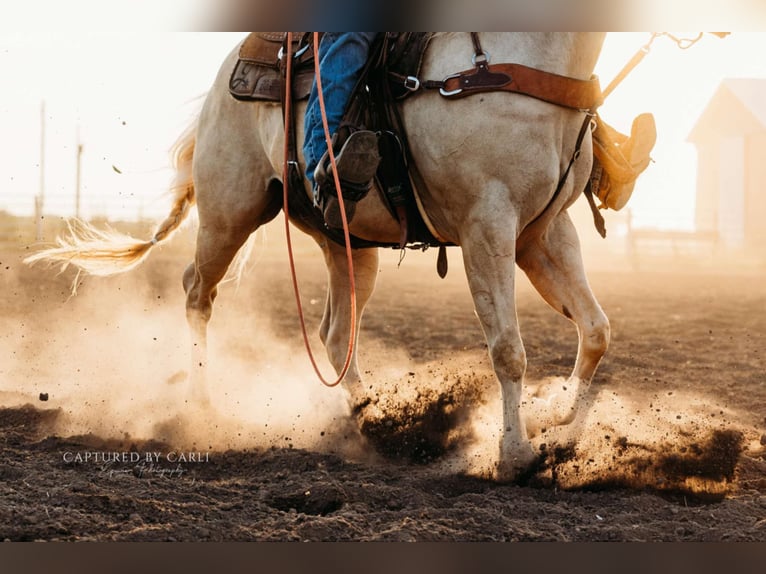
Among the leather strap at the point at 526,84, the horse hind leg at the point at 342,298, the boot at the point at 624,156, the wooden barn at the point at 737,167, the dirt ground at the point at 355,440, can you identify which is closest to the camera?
the dirt ground at the point at 355,440

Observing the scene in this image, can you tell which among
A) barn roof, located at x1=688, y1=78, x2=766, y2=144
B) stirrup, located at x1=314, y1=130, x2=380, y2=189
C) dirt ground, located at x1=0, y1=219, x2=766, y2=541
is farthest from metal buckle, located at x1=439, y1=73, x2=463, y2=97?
barn roof, located at x1=688, y1=78, x2=766, y2=144

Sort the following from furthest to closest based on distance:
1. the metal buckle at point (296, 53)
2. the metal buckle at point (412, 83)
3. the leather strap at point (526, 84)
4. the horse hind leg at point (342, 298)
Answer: the horse hind leg at point (342, 298), the metal buckle at point (296, 53), the metal buckle at point (412, 83), the leather strap at point (526, 84)

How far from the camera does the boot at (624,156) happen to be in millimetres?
3660

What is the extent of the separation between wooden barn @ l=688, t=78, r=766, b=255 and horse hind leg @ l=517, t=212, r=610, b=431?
1291 centimetres

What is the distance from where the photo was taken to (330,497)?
3.23 m

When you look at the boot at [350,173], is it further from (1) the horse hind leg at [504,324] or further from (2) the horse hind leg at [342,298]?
(2) the horse hind leg at [342,298]

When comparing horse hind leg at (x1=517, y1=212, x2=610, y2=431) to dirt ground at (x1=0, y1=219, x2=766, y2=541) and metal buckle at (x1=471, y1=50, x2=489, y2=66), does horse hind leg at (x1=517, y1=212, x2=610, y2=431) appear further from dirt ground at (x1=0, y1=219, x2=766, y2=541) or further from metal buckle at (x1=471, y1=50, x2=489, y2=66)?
metal buckle at (x1=471, y1=50, x2=489, y2=66)

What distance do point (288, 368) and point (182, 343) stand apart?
3.23 ft

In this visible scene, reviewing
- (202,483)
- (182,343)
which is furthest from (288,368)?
(202,483)

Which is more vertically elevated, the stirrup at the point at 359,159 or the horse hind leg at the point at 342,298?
the stirrup at the point at 359,159

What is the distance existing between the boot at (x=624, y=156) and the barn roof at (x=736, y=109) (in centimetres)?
1370

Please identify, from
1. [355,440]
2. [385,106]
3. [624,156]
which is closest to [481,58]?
[385,106]

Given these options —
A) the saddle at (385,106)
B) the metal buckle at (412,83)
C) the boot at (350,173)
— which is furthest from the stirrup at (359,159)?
the metal buckle at (412,83)

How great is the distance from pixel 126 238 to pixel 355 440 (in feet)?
6.28
